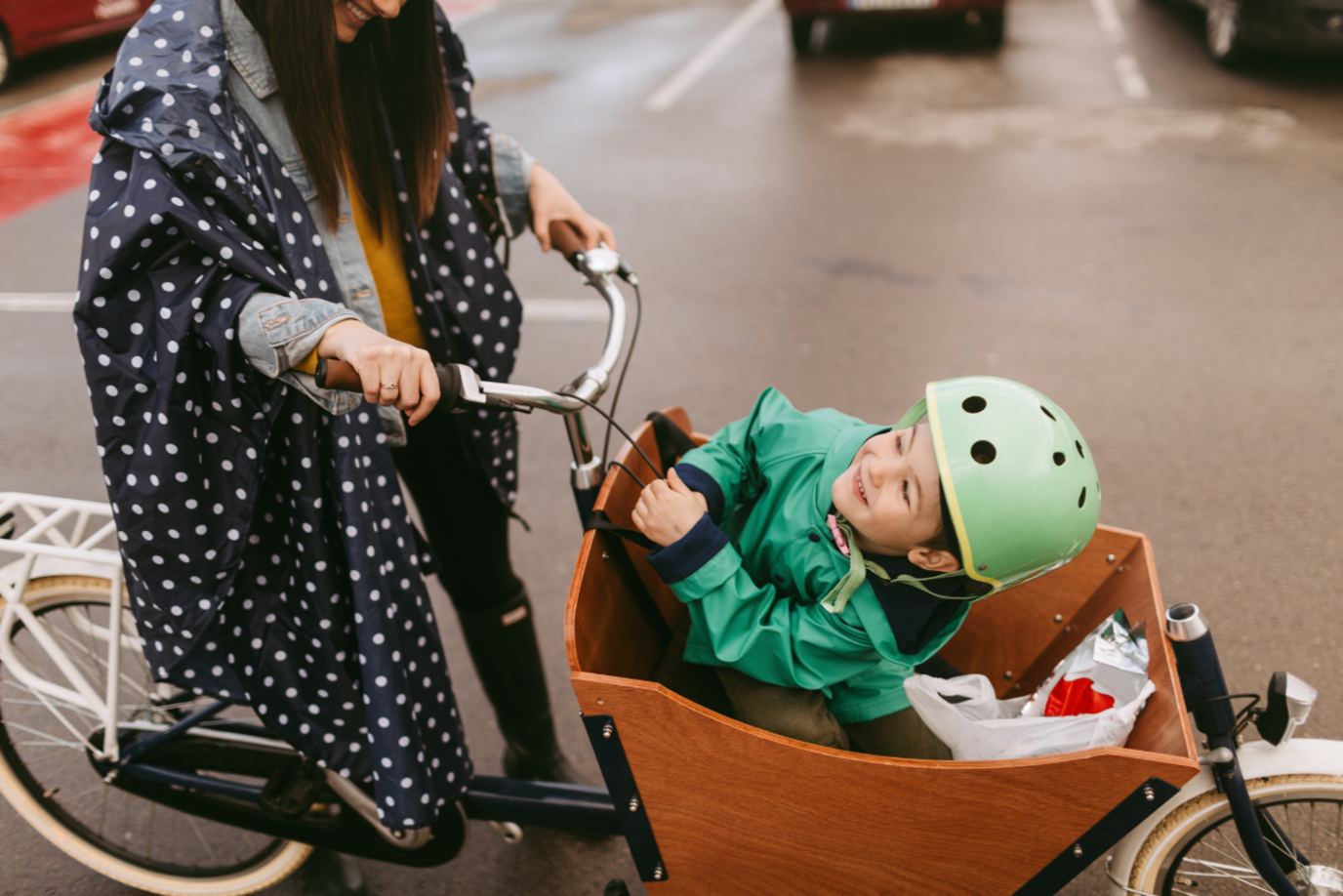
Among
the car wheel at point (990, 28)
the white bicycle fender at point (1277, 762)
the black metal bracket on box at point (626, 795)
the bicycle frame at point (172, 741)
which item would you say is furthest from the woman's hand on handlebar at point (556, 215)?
the car wheel at point (990, 28)

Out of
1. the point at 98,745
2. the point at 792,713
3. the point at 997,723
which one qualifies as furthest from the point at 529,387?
the point at 98,745

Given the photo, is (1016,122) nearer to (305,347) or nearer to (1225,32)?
(1225,32)

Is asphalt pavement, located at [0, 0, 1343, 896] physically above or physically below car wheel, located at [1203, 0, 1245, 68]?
below

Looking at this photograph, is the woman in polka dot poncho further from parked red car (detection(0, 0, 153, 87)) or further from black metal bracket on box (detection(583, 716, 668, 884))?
parked red car (detection(0, 0, 153, 87))

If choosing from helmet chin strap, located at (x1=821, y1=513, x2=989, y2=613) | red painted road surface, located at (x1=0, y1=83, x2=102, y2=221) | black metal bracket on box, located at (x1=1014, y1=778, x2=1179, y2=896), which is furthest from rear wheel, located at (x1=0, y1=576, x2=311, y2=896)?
red painted road surface, located at (x1=0, y1=83, x2=102, y2=221)

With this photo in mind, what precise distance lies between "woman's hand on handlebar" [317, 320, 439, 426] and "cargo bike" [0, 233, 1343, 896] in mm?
33

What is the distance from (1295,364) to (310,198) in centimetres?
386

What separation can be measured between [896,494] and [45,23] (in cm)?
1008

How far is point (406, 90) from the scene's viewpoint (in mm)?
1627

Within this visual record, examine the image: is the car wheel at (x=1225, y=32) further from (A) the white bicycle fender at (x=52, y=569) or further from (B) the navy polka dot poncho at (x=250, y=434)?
(A) the white bicycle fender at (x=52, y=569)

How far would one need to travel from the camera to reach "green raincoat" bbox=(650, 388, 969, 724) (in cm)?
139

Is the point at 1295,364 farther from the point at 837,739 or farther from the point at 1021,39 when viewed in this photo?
the point at 1021,39

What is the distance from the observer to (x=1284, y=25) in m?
6.27

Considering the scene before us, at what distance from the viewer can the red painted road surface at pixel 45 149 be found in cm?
617
